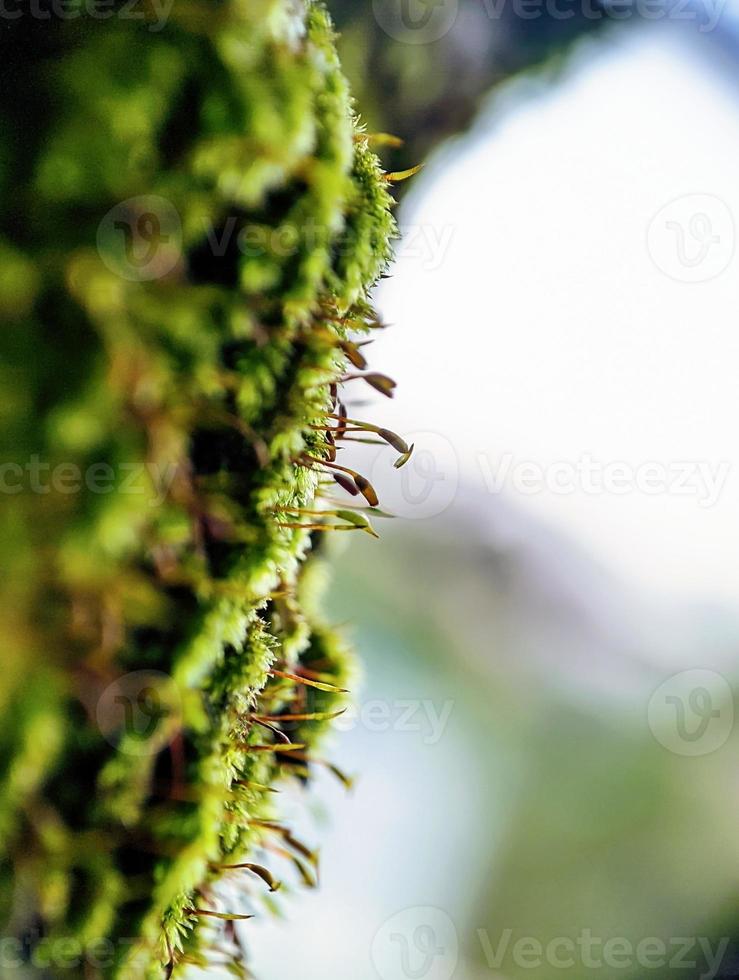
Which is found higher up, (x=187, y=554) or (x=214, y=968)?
(x=187, y=554)

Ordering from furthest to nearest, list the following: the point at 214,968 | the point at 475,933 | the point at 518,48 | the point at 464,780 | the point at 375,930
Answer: the point at 464,780 < the point at 475,933 < the point at 375,930 < the point at 518,48 < the point at 214,968

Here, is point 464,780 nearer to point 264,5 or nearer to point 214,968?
point 214,968

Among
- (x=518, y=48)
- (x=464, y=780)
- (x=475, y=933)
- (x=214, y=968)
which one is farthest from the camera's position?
(x=464, y=780)

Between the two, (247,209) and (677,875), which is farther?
(677,875)

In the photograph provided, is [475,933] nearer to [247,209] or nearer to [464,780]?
[464,780]

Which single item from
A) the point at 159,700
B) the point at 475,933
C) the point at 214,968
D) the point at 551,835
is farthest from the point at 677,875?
the point at 159,700

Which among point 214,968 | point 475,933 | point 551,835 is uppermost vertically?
point 214,968
